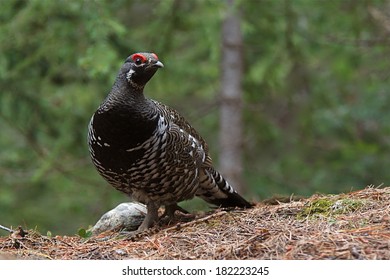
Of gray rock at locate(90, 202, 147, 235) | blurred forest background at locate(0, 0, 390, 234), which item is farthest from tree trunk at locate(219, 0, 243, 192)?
gray rock at locate(90, 202, 147, 235)

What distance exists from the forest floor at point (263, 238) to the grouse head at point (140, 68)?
133 cm

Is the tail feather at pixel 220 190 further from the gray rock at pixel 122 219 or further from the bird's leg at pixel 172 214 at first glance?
the gray rock at pixel 122 219

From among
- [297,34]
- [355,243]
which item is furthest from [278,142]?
[355,243]

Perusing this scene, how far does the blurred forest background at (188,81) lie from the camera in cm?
834

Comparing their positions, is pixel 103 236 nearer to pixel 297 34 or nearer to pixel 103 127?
pixel 103 127

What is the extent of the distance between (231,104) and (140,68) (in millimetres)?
4801

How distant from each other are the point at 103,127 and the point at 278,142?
8.47m

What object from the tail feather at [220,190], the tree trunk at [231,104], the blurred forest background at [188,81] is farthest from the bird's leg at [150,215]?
the tree trunk at [231,104]

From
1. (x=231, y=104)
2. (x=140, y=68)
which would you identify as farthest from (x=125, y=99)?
(x=231, y=104)

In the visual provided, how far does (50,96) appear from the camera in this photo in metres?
10.8

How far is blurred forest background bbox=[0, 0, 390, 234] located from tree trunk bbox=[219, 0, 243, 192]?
198 mm

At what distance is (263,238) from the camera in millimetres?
4309

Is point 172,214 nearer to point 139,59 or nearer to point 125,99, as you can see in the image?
point 125,99

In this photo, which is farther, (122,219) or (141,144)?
(122,219)
